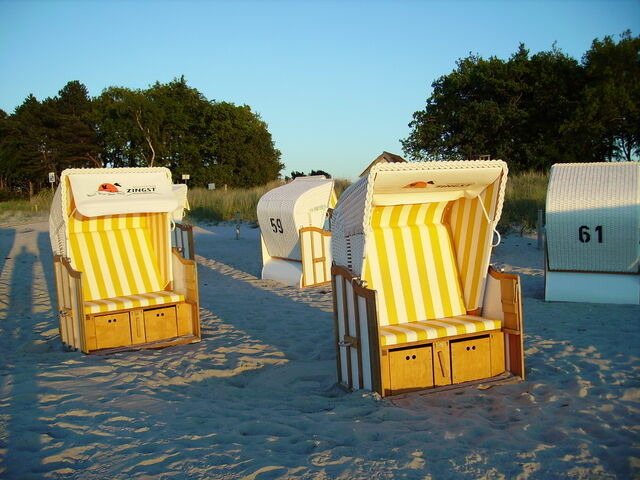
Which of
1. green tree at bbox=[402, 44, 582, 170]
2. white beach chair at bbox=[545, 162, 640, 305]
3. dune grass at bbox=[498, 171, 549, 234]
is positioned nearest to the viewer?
white beach chair at bbox=[545, 162, 640, 305]

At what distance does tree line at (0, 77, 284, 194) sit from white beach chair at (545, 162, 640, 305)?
4165 centimetres

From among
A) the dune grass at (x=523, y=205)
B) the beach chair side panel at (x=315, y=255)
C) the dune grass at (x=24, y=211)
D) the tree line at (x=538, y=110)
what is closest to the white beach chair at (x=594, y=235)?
the beach chair side panel at (x=315, y=255)

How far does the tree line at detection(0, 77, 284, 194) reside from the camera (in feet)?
159

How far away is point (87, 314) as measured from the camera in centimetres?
707

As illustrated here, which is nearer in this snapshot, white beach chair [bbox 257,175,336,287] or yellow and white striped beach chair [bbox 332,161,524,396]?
yellow and white striped beach chair [bbox 332,161,524,396]

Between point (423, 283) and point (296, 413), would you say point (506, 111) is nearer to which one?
point (423, 283)

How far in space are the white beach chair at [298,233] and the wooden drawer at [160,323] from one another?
443 centimetres

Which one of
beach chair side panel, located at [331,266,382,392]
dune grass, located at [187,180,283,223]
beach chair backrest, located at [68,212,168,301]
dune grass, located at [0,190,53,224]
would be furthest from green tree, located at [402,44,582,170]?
beach chair side panel, located at [331,266,382,392]

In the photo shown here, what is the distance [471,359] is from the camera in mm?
5430

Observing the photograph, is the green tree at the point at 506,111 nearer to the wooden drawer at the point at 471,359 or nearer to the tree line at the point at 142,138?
the tree line at the point at 142,138

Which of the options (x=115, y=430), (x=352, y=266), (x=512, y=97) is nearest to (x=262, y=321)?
(x=352, y=266)

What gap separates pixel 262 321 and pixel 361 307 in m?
3.69

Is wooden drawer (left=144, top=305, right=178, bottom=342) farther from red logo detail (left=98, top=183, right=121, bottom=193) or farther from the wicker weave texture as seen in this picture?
the wicker weave texture

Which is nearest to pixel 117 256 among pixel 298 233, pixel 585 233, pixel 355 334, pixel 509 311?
pixel 355 334
